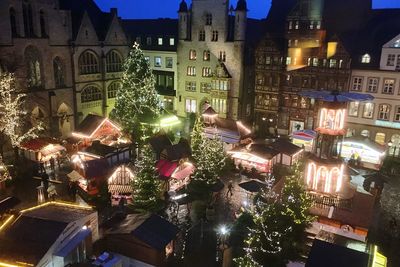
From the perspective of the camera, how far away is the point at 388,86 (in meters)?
40.5

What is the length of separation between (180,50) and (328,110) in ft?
107

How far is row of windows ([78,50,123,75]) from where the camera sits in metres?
45.2

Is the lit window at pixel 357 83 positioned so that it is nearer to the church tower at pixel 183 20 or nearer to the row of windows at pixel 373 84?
the row of windows at pixel 373 84

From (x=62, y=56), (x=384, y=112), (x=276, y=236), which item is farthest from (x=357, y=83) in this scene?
(x=62, y=56)

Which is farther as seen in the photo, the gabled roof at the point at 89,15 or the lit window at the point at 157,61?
the lit window at the point at 157,61

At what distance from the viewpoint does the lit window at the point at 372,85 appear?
41.1 meters

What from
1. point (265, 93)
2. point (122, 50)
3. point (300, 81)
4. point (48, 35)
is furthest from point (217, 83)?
point (48, 35)

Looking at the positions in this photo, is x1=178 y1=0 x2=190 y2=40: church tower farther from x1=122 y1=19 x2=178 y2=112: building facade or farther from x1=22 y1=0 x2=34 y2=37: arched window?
x1=22 y1=0 x2=34 y2=37: arched window

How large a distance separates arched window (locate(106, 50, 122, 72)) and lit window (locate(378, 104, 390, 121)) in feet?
113

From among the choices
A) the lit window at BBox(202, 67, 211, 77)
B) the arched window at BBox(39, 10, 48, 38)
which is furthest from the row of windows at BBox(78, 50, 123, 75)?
the lit window at BBox(202, 67, 211, 77)

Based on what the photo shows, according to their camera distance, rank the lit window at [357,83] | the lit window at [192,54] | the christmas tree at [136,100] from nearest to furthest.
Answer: the christmas tree at [136,100], the lit window at [357,83], the lit window at [192,54]

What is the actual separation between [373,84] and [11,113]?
129 ft

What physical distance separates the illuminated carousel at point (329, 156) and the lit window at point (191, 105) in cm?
2980

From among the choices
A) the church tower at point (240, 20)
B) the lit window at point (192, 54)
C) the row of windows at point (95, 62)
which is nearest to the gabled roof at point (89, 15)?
the row of windows at point (95, 62)
